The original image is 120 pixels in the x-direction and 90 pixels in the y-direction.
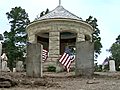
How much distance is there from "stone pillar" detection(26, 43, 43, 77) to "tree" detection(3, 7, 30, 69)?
2580 centimetres

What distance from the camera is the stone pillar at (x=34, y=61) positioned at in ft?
43.5

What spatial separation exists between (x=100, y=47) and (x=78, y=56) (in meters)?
30.6

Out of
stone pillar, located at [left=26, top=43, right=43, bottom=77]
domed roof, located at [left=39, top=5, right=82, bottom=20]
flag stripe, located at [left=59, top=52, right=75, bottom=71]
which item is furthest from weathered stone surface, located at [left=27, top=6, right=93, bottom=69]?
stone pillar, located at [left=26, top=43, right=43, bottom=77]

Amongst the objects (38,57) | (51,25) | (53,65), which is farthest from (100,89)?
(51,25)

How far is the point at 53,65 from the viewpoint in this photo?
21125 millimetres

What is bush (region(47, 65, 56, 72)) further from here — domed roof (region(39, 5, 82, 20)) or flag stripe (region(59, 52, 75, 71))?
domed roof (region(39, 5, 82, 20))

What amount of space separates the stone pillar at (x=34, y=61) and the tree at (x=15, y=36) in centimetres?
2580

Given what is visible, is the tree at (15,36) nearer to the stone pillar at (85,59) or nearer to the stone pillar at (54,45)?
the stone pillar at (54,45)

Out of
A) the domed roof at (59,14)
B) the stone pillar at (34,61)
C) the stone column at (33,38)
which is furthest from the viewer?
the stone column at (33,38)

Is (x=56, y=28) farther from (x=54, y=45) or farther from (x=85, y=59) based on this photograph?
(x=85, y=59)

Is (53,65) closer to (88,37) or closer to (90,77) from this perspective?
(88,37)

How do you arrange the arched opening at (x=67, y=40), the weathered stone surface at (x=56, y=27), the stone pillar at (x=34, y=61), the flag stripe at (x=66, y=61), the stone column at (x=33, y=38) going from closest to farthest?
the stone pillar at (x=34, y=61) < the flag stripe at (x=66, y=61) < the weathered stone surface at (x=56, y=27) < the stone column at (x=33, y=38) < the arched opening at (x=67, y=40)

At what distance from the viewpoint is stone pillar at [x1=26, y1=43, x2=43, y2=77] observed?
1327 cm

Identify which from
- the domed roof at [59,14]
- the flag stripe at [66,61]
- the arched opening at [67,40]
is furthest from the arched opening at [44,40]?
the flag stripe at [66,61]
